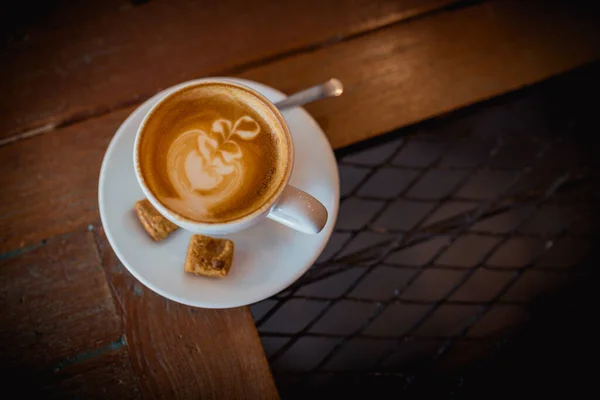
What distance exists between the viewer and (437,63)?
1006mm

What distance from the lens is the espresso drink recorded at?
2.55 ft

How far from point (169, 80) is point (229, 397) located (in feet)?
2.23

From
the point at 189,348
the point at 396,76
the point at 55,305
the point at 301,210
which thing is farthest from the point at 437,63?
the point at 55,305

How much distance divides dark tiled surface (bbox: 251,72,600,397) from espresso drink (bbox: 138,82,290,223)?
2.65ft

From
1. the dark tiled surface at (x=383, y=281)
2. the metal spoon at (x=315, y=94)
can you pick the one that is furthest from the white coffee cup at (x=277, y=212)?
the dark tiled surface at (x=383, y=281)

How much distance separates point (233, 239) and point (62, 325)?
1.25 ft

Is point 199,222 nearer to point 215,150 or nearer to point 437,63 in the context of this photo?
point 215,150

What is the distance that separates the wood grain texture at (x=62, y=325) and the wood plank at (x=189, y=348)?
0.03 meters

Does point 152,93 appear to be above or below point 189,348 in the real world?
above

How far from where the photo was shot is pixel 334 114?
38.2 inches

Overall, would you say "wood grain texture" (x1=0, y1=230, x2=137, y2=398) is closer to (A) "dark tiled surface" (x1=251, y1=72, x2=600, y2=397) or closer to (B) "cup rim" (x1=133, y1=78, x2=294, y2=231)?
(B) "cup rim" (x1=133, y1=78, x2=294, y2=231)

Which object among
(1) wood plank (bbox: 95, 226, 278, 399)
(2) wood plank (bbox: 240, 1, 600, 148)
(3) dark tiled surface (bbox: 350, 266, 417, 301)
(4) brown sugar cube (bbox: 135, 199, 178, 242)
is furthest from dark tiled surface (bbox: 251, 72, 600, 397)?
(4) brown sugar cube (bbox: 135, 199, 178, 242)

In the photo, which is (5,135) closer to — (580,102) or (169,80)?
(169,80)

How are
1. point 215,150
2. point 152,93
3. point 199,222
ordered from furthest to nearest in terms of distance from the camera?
point 152,93 < point 215,150 < point 199,222
